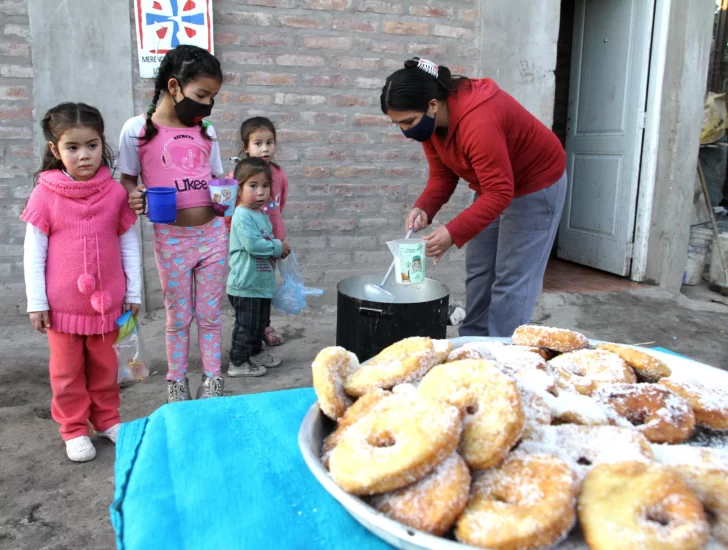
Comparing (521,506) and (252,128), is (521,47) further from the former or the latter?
(521,506)

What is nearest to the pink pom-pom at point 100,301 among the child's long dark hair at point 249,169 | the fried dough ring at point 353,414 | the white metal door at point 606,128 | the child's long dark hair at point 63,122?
the child's long dark hair at point 63,122

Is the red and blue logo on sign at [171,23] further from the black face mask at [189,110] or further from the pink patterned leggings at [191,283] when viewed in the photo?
the pink patterned leggings at [191,283]

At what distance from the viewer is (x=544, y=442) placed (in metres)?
1.09

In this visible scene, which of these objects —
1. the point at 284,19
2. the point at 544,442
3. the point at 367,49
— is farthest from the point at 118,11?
the point at 544,442

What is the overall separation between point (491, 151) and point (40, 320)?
7.01 ft

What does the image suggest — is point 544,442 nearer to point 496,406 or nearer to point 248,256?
point 496,406

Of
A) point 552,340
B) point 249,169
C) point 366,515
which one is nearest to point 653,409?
point 552,340

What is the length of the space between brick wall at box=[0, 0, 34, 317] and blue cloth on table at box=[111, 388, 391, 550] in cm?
354

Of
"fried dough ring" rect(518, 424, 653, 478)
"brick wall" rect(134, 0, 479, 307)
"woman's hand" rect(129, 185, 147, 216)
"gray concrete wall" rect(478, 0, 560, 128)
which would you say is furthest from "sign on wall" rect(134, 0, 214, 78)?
"fried dough ring" rect(518, 424, 653, 478)

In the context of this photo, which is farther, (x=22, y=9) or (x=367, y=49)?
(x=367, y=49)

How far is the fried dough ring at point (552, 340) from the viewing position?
1.53 m

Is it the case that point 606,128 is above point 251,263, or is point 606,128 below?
above

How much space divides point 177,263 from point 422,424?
236 cm

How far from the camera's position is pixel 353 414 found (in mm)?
1173
